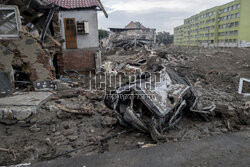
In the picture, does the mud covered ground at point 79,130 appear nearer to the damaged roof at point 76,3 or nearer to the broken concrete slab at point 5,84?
the broken concrete slab at point 5,84

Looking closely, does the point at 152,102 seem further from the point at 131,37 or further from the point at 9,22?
the point at 131,37

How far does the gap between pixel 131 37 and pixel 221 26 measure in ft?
122

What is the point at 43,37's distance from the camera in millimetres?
9094

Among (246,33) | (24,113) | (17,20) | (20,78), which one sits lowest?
(24,113)

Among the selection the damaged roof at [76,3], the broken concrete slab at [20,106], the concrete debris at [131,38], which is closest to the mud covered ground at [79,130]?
the broken concrete slab at [20,106]

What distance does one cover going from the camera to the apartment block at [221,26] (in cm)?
4147

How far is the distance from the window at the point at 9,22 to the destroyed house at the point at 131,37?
2074 centimetres

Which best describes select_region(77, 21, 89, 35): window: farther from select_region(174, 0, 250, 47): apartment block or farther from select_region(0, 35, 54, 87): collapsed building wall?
select_region(174, 0, 250, 47): apartment block

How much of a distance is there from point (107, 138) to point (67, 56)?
8.91 metres

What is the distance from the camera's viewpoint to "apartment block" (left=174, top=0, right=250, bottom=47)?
1633 inches

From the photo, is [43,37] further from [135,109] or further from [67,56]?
[135,109]

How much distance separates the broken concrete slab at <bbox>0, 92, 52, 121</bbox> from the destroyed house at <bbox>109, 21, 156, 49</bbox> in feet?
72.0

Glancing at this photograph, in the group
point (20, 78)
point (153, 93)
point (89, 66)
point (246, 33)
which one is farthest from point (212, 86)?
point (246, 33)

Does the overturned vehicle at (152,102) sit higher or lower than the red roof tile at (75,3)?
lower
